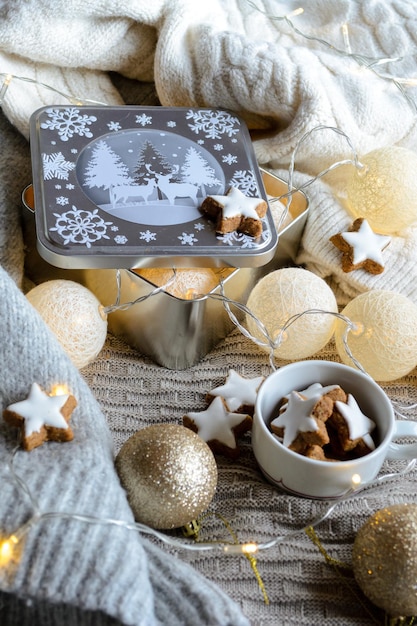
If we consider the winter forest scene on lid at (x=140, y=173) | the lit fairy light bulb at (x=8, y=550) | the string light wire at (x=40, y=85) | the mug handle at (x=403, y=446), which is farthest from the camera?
the string light wire at (x=40, y=85)

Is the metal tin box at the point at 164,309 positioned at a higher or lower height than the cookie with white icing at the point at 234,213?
lower

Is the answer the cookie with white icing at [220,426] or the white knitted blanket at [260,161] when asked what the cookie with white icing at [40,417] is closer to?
the white knitted blanket at [260,161]

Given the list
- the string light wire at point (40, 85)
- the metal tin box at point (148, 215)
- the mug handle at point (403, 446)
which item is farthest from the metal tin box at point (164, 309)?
the mug handle at point (403, 446)

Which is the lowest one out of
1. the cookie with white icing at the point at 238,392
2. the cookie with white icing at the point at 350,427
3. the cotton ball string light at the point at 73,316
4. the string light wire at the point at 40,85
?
the cotton ball string light at the point at 73,316

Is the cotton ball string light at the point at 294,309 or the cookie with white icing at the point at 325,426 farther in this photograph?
the cotton ball string light at the point at 294,309

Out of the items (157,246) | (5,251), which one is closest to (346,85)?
(157,246)

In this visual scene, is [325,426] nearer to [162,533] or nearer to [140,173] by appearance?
[162,533]

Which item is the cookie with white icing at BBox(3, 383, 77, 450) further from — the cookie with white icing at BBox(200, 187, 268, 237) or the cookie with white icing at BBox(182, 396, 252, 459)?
the cookie with white icing at BBox(200, 187, 268, 237)

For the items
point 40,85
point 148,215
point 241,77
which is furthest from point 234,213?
point 40,85
